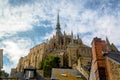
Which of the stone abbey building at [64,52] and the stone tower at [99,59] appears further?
the stone abbey building at [64,52]

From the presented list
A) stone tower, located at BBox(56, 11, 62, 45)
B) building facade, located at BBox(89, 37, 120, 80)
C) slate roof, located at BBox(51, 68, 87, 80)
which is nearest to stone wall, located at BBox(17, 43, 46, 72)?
stone tower, located at BBox(56, 11, 62, 45)

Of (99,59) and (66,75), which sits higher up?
(99,59)

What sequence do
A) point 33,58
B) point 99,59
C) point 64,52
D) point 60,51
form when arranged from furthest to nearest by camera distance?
point 33,58 < point 60,51 < point 64,52 < point 99,59

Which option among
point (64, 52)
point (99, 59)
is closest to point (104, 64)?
point (99, 59)

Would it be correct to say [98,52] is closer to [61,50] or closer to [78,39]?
[61,50]

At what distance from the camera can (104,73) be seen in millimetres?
19172

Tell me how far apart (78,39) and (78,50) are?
17.7m

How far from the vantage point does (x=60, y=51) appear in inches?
4518

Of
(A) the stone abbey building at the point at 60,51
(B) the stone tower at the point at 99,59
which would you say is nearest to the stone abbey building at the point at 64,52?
(A) the stone abbey building at the point at 60,51

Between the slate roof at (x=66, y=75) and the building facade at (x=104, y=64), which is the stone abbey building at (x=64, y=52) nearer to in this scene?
the slate roof at (x=66, y=75)

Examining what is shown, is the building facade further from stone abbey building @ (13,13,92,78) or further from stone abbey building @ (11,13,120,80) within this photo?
stone abbey building @ (13,13,92,78)

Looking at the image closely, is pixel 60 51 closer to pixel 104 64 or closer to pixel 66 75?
pixel 66 75

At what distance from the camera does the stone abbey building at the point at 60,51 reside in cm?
10900

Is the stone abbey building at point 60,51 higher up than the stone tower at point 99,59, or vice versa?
the stone abbey building at point 60,51
